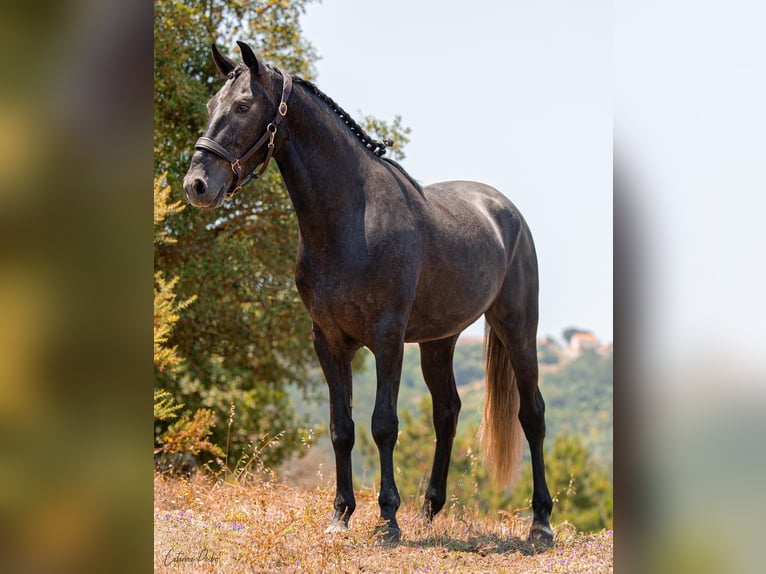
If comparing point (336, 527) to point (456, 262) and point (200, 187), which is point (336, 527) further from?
point (200, 187)

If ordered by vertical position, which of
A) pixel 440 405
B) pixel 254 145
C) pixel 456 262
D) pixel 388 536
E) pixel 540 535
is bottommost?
pixel 540 535

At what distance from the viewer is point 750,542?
1698 mm

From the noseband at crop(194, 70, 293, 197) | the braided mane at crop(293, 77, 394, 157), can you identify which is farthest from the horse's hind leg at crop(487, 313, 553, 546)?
the noseband at crop(194, 70, 293, 197)

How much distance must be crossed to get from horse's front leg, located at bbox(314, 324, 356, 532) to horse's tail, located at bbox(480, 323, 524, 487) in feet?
4.58

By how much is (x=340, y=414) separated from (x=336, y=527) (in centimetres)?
60

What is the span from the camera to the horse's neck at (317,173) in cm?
440

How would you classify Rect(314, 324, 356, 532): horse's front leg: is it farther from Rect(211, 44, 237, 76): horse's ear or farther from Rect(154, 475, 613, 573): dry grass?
Rect(211, 44, 237, 76): horse's ear

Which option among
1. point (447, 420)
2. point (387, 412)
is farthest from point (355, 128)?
point (447, 420)

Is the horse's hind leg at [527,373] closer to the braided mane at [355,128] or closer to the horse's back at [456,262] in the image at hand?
the horse's back at [456,262]

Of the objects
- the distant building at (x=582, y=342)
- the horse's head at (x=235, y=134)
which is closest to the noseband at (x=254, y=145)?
the horse's head at (x=235, y=134)

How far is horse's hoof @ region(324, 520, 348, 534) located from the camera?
4.46 metres

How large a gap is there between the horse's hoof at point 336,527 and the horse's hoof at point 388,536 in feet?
0.63

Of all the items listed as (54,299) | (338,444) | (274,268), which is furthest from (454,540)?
(274,268)

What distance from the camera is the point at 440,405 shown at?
5.64 m
